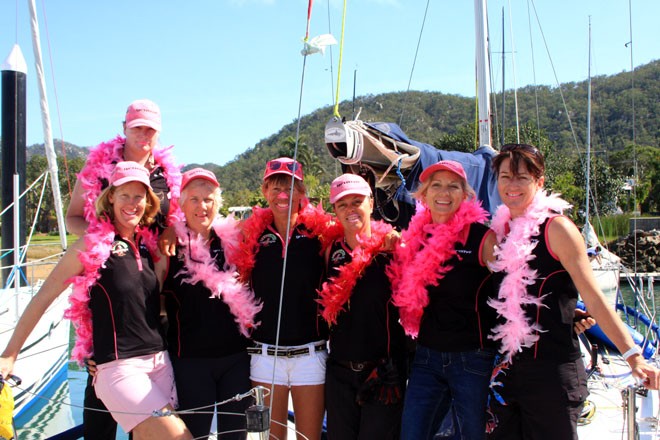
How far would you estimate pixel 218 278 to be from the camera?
289 cm

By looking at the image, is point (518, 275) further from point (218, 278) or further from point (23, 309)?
point (23, 309)

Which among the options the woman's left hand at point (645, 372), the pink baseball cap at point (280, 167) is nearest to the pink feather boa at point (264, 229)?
the pink baseball cap at point (280, 167)

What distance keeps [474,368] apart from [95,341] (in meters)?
1.81

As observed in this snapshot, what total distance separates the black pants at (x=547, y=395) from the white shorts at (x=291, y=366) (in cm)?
95

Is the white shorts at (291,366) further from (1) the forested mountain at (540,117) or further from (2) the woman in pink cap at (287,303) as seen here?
(1) the forested mountain at (540,117)

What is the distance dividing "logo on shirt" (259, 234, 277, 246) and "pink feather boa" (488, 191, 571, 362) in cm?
117

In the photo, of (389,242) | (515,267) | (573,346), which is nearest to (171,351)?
(389,242)

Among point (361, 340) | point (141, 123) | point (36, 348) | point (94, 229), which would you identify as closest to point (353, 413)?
point (361, 340)

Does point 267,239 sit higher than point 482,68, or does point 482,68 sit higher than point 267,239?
point 482,68

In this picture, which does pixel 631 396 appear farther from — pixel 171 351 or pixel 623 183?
pixel 623 183

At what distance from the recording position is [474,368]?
2639 millimetres

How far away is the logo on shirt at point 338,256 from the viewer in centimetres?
295

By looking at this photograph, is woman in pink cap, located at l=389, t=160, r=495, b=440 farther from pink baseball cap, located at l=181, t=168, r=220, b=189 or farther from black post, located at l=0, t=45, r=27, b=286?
black post, located at l=0, t=45, r=27, b=286

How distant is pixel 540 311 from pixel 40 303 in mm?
2301
